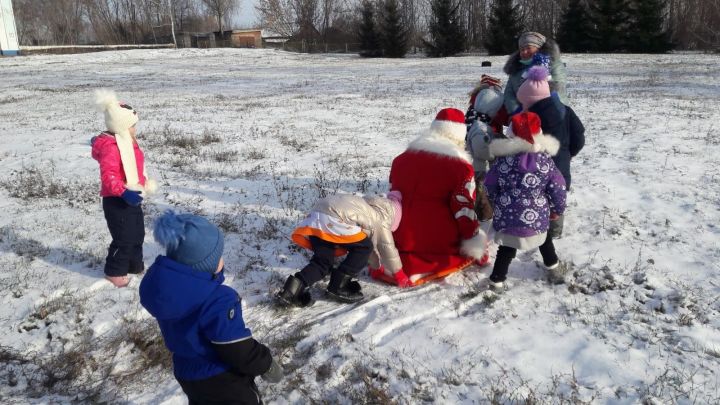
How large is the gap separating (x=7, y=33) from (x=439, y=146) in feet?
201

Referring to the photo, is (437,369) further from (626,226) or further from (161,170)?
(161,170)

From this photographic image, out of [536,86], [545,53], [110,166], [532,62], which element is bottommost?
[110,166]

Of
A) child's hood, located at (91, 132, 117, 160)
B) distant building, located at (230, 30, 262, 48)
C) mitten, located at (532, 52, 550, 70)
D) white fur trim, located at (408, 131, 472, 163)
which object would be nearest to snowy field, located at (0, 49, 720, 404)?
white fur trim, located at (408, 131, 472, 163)

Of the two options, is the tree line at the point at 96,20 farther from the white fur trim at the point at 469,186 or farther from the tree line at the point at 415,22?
the white fur trim at the point at 469,186

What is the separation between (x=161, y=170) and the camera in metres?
8.70

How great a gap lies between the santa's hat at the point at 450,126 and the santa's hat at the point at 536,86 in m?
0.67

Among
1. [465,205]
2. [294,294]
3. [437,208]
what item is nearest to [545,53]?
[465,205]

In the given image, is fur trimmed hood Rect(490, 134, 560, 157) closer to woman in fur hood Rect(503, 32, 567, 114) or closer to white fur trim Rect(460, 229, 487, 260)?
white fur trim Rect(460, 229, 487, 260)

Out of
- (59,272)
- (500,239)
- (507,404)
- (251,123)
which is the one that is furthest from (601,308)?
(251,123)

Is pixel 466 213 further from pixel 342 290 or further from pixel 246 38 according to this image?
pixel 246 38

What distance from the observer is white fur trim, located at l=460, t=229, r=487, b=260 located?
468 centimetres

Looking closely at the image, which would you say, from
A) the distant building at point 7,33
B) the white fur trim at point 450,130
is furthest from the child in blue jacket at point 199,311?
the distant building at point 7,33

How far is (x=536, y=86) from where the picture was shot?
180 inches

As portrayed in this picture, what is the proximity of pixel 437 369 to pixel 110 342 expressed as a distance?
2647mm
